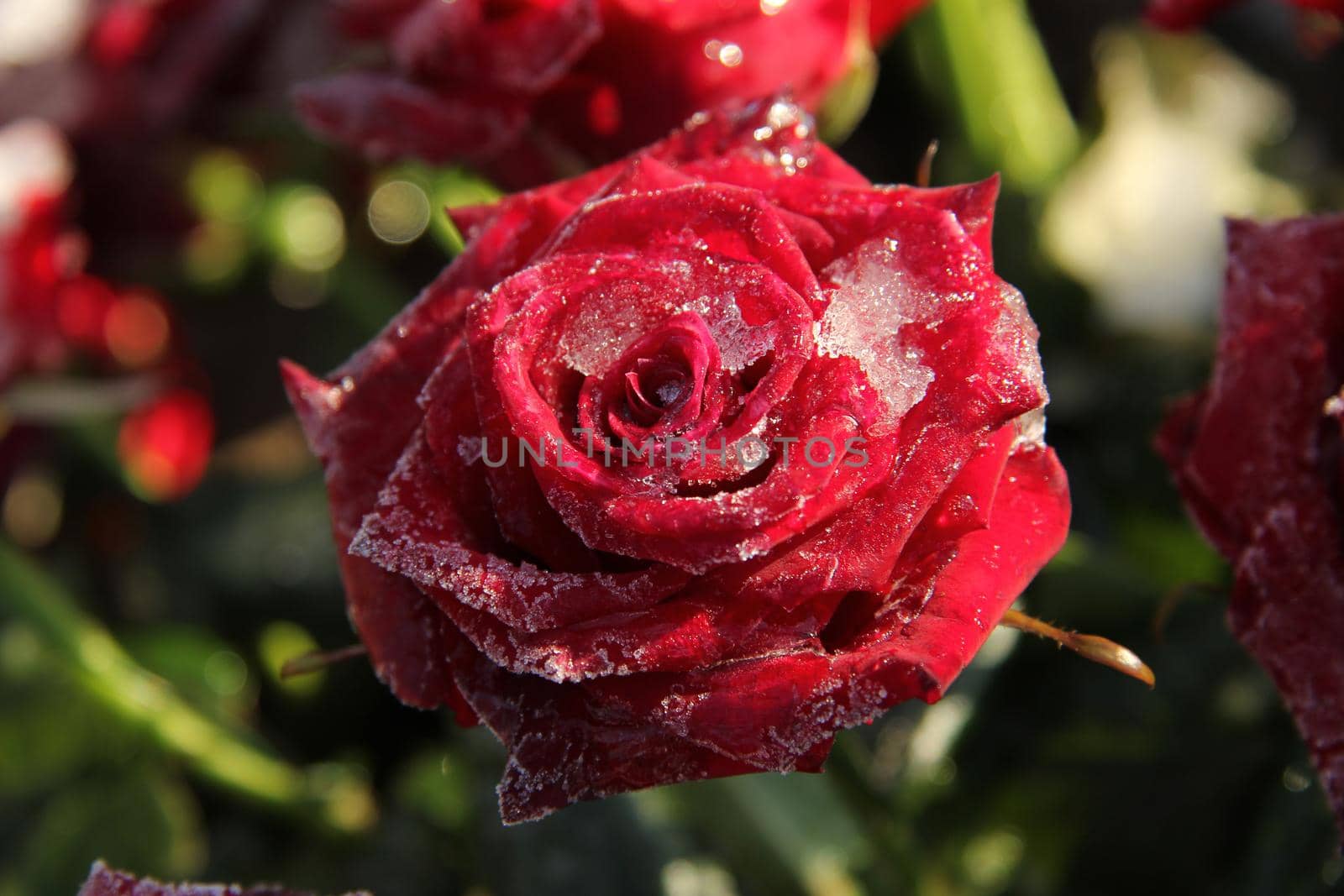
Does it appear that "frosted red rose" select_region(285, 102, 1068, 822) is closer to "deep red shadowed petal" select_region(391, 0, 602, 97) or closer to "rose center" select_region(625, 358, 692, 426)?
"rose center" select_region(625, 358, 692, 426)

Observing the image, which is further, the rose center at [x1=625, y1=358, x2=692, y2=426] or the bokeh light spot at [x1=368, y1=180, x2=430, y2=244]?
the bokeh light spot at [x1=368, y1=180, x2=430, y2=244]

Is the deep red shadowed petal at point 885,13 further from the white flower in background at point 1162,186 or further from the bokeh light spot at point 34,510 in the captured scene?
the bokeh light spot at point 34,510

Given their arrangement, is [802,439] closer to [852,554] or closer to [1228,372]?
[852,554]

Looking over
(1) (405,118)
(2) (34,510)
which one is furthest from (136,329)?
(1) (405,118)

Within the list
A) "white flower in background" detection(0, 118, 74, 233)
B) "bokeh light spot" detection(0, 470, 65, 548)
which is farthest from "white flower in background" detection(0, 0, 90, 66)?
"bokeh light spot" detection(0, 470, 65, 548)

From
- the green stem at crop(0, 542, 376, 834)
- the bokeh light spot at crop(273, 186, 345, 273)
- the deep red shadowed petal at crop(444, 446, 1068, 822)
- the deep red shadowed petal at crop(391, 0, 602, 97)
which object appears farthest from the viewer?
the bokeh light spot at crop(273, 186, 345, 273)

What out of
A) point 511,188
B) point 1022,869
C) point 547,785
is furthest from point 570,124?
point 1022,869

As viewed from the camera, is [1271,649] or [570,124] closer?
[1271,649]

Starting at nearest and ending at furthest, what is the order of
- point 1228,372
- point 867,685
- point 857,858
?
point 867,685 < point 1228,372 < point 857,858
